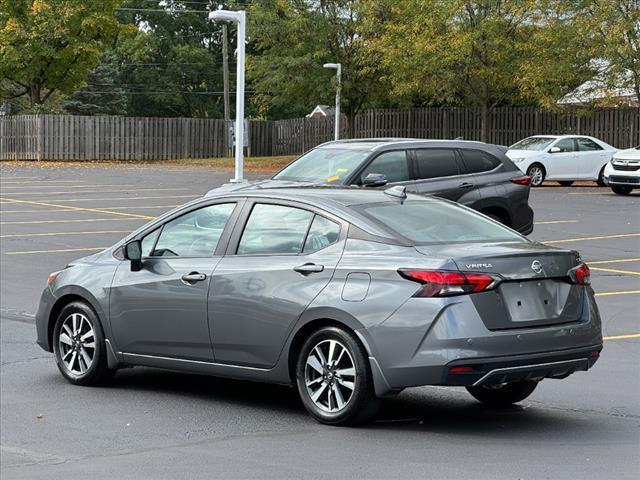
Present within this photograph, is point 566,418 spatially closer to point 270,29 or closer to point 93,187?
point 93,187

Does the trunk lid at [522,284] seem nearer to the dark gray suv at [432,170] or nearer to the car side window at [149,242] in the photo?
the car side window at [149,242]

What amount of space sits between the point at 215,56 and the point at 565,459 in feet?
295

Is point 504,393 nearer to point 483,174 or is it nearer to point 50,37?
point 483,174

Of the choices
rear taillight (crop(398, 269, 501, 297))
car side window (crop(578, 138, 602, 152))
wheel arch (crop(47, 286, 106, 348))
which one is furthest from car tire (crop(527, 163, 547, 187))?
rear taillight (crop(398, 269, 501, 297))

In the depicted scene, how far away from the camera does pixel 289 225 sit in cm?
813

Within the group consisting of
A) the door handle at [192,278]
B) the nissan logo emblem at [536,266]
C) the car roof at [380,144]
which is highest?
the car roof at [380,144]

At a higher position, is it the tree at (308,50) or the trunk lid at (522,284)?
the tree at (308,50)

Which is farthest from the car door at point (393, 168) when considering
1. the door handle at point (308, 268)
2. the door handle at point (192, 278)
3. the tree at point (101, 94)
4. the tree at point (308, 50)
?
the tree at point (101, 94)

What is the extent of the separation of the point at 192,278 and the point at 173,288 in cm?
20

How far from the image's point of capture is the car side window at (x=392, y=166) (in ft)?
50.6

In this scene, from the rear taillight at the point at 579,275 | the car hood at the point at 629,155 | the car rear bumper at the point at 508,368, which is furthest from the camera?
the car hood at the point at 629,155

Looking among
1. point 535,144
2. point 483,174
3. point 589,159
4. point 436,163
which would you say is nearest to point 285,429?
point 436,163

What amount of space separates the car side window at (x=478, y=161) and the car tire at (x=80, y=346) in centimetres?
825

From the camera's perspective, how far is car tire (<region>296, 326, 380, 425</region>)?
7.39 meters
